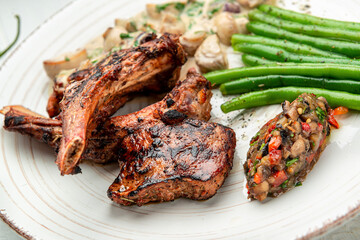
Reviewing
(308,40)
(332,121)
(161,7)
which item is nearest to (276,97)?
(332,121)

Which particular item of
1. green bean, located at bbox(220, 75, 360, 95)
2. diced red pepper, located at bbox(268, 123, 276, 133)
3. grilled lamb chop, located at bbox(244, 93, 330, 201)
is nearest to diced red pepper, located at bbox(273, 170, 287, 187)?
grilled lamb chop, located at bbox(244, 93, 330, 201)

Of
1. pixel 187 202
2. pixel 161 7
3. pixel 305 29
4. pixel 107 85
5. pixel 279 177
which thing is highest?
pixel 107 85

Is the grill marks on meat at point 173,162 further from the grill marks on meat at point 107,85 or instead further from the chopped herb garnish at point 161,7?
the chopped herb garnish at point 161,7

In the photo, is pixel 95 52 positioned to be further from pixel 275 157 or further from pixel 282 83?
pixel 275 157

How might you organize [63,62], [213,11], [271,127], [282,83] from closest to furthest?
1. [271,127]
2. [282,83]
3. [63,62]
4. [213,11]

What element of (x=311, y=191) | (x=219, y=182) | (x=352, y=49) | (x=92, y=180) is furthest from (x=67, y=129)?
(x=352, y=49)

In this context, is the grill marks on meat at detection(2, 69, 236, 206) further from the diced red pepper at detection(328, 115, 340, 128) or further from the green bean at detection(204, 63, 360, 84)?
the diced red pepper at detection(328, 115, 340, 128)

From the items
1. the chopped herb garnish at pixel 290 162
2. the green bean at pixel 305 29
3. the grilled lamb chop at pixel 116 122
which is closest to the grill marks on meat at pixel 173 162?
the grilled lamb chop at pixel 116 122
